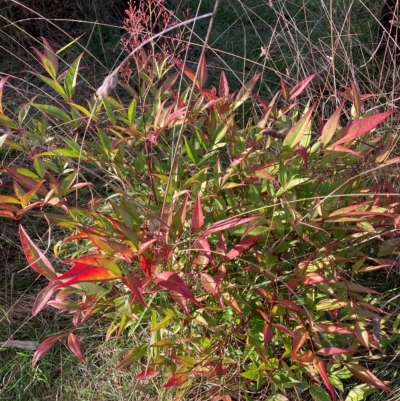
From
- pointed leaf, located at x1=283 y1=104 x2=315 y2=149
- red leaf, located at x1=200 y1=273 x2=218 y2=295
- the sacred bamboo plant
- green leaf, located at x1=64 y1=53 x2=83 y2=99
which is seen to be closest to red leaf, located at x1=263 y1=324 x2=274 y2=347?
the sacred bamboo plant

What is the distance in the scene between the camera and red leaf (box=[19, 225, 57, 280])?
120cm

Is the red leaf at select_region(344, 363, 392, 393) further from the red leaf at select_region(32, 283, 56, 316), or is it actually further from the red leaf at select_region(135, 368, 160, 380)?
the red leaf at select_region(32, 283, 56, 316)

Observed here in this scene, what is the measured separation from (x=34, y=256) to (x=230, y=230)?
1.44 feet

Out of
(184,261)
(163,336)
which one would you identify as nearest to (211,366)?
(163,336)

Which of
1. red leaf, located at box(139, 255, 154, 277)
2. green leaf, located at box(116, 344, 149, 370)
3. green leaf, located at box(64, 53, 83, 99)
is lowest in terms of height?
green leaf, located at box(116, 344, 149, 370)

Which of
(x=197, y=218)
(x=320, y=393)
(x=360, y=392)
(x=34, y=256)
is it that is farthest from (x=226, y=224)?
(x=360, y=392)

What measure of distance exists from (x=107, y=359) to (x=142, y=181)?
25.6 inches

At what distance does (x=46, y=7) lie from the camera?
128 inches

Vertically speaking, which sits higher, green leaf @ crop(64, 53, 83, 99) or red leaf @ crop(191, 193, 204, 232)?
green leaf @ crop(64, 53, 83, 99)

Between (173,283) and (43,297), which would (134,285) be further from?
(43,297)

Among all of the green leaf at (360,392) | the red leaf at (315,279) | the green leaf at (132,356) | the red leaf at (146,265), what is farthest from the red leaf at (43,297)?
the green leaf at (360,392)

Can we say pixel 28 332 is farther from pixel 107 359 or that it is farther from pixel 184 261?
pixel 184 261

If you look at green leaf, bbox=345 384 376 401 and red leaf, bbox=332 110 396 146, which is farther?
green leaf, bbox=345 384 376 401

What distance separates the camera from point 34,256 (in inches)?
48.0
